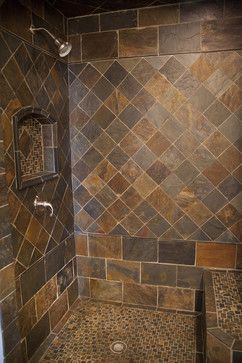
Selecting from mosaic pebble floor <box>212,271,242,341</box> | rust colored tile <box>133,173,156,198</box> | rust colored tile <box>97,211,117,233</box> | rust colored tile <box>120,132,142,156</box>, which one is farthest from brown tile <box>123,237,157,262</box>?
rust colored tile <box>120,132,142,156</box>

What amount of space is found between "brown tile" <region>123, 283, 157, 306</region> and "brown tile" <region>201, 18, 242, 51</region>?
6.33ft

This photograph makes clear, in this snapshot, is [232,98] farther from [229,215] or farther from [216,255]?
[216,255]

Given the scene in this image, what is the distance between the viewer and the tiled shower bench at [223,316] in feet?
4.98

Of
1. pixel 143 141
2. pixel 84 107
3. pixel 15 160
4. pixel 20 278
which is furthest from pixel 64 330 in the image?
pixel 84 107

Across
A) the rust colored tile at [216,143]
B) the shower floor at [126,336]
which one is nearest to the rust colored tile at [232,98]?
the rust colored tile at [216,143]

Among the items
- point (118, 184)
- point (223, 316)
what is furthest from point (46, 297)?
point (223, 316)

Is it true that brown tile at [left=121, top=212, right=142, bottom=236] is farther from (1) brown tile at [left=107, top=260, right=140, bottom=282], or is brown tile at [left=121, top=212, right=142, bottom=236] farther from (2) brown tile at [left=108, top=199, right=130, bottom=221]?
(1) brown tile at [left=107, top=260, right=140, bottom=282]

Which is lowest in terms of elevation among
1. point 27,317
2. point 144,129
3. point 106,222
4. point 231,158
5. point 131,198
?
point 27,317

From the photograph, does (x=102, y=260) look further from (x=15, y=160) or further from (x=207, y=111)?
(x=207, y=111)

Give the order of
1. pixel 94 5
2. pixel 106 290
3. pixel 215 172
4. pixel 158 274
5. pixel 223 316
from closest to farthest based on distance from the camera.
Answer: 1. pixel 223 316
2. pixel 94 5
3. pixel 215 172
4. pixel 158 274
5. pixel 106 290

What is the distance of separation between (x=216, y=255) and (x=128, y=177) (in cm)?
93

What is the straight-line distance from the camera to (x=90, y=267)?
247 cm

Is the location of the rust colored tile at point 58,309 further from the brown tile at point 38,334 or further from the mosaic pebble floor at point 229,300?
the mosaic pebble floor at point 229,300

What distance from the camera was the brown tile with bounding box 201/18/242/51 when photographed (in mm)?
1918
